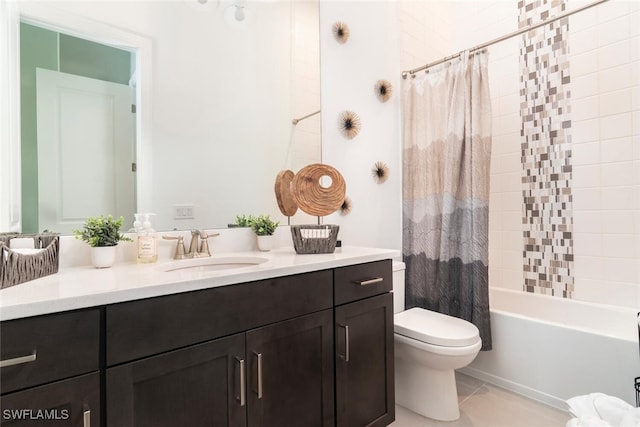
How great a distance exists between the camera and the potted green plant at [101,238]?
3.72 ft

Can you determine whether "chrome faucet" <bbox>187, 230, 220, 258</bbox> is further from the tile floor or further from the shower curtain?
the shower curtain

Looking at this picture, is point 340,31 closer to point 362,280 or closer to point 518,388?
point 362,280

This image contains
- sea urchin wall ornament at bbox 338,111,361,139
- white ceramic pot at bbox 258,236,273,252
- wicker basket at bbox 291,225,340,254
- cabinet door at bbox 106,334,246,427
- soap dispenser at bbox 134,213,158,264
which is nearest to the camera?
cabinet door at bbox 106,334,246,427

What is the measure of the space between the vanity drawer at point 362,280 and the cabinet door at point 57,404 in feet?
2.62

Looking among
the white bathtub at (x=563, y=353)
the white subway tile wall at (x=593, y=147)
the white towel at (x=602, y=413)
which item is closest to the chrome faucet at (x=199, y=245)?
the white towel at (x=602, y=413)

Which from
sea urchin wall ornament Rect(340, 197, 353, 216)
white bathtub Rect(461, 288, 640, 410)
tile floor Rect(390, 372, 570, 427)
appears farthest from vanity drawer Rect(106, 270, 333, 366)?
white bathtub Rect(461, 288, 640, 410)

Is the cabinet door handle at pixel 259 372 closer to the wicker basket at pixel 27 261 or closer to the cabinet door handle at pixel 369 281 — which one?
the cabinet door handle at pixel 369 281

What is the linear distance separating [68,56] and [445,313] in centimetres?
227

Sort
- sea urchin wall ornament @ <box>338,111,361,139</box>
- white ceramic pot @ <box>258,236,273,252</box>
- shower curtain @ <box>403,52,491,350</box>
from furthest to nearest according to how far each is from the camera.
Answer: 1. sea urchin wall ornament @ <box>338,111,361,139</box>
2. shower curtain @ <box>403,52,491,350</box>
3. white ceramic pot @ <box>258,236,273,252</box>

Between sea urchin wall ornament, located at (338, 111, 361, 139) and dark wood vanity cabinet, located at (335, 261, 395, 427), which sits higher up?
sea urchin wall ornament, located at (338, 111, 361, 139)

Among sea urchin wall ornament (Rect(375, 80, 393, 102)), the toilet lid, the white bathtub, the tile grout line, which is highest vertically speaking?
sea urchin wall ornament (Rect(375, 80, 393, 102))

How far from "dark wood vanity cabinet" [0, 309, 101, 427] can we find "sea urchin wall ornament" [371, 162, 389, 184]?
5.96ft

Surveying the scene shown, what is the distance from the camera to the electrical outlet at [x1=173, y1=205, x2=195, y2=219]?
4.82 ft

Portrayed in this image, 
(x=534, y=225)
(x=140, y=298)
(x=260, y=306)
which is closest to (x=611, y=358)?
(x=534, y=225)
